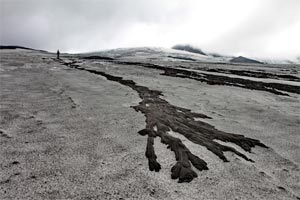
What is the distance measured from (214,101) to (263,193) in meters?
6.44

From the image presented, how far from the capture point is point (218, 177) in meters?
4.02

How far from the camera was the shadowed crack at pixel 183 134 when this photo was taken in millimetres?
4270

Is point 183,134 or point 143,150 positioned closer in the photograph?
point 143,150

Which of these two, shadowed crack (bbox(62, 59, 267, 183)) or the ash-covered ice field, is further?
shadowed crack (bbox(62, 59, 267, 183))

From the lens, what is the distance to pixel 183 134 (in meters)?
5.78

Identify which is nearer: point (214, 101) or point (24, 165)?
point (24, 165)

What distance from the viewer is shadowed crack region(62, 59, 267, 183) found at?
4.27 metres

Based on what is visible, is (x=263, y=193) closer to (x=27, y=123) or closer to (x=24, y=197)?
(x=24, y=197)

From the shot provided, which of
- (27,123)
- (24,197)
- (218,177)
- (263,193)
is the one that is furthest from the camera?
(27,123)

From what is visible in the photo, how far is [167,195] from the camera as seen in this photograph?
3453 mm

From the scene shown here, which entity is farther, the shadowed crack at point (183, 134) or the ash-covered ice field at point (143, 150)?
the shadowed crack at point (183, 134)

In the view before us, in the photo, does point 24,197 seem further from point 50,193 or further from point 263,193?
point 263,193

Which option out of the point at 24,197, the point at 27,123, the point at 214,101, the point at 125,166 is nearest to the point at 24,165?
the point at 24,197

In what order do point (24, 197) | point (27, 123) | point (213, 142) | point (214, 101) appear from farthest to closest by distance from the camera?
1. point (214, 101)
2. point (27, 123)
3. point (213, 142)
4. point (24, 197)
